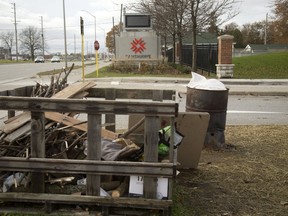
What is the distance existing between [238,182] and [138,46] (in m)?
22.2

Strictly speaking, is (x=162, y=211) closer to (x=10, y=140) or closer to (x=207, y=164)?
(x=10, y=140)

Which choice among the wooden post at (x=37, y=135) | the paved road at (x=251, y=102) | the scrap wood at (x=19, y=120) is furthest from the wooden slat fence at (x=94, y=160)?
the paved road at (x=251, y=102)

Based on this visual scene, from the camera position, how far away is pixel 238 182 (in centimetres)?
496

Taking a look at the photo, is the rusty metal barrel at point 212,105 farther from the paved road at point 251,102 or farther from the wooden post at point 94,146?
the wooden post at point 94,146

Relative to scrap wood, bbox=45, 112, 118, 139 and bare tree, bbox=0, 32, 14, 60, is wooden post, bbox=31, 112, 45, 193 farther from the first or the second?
bare tree, bbox=0, 32, 14, 60

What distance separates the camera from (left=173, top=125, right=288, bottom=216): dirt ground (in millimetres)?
4172

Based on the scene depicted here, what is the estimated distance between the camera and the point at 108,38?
86.4m

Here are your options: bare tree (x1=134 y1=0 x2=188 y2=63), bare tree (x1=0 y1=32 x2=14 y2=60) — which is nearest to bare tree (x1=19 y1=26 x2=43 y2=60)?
bare tree (x1=0 y1=32 x2=14 y2=60)

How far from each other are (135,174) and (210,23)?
77.8 ft

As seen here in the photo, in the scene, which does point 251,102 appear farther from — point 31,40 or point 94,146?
point 31,40

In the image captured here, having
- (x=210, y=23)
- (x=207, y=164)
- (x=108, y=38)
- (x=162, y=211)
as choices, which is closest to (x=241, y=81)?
(x=210, y=23)

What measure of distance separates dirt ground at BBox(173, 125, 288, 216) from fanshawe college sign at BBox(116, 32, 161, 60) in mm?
19834

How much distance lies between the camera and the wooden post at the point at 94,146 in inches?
141

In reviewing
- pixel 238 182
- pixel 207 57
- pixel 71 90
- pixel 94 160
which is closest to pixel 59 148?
pixel 94 160
